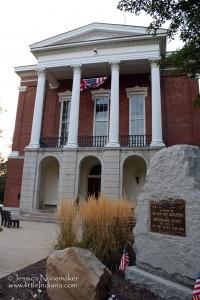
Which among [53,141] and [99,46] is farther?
[53,141]

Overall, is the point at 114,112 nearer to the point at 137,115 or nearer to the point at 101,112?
the point at 137,115

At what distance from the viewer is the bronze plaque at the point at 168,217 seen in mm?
4609

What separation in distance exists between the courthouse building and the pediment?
73mm

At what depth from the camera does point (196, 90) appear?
2145 cm

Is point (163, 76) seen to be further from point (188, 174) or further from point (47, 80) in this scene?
point (188, 174)

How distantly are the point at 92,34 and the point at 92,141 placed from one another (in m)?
8.48

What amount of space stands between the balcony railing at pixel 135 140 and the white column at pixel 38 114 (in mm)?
6390

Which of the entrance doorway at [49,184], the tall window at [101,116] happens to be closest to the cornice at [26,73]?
the tall window at [101,116]

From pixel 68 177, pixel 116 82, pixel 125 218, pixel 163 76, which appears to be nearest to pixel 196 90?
pixel 163 76

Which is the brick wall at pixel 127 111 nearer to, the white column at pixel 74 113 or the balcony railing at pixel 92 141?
the balcony railing at pixel 92 141

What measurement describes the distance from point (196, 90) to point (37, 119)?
12.3 m

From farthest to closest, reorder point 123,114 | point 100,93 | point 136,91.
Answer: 1. point 100,93
2. point 136,91
3. point 123,114

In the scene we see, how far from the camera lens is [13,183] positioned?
22688 millimetres

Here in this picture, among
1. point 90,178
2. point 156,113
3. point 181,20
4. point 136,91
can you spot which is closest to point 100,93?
point 136,91
